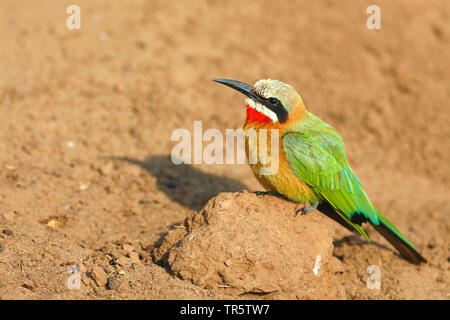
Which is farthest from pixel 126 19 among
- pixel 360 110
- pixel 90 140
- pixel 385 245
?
pixel 385 245

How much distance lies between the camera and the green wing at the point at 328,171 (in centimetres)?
422

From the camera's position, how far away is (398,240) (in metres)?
4.78

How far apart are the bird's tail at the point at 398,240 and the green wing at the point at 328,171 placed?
17 centimetres

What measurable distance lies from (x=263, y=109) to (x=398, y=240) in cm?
182

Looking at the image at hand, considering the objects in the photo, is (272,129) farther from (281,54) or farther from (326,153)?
(281,54)

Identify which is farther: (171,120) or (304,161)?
(171,120)

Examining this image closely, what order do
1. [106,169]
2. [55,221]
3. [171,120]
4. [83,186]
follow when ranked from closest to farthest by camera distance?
[55,221] < [83,186] < [106,169] < [171,120]

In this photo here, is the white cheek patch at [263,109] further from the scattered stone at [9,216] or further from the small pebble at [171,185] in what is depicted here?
the scattered stone at [9,216]

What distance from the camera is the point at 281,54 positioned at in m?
8.41

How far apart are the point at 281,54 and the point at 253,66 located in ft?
2.00

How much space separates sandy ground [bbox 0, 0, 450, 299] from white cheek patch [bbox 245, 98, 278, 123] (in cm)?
111

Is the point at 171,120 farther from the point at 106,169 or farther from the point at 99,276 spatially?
the point at 99,276

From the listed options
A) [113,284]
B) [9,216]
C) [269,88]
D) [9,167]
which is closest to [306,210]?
[269,88]

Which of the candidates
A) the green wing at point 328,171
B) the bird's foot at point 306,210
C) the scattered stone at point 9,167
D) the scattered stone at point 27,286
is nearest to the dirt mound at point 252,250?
the bird's foot at point 306,210
